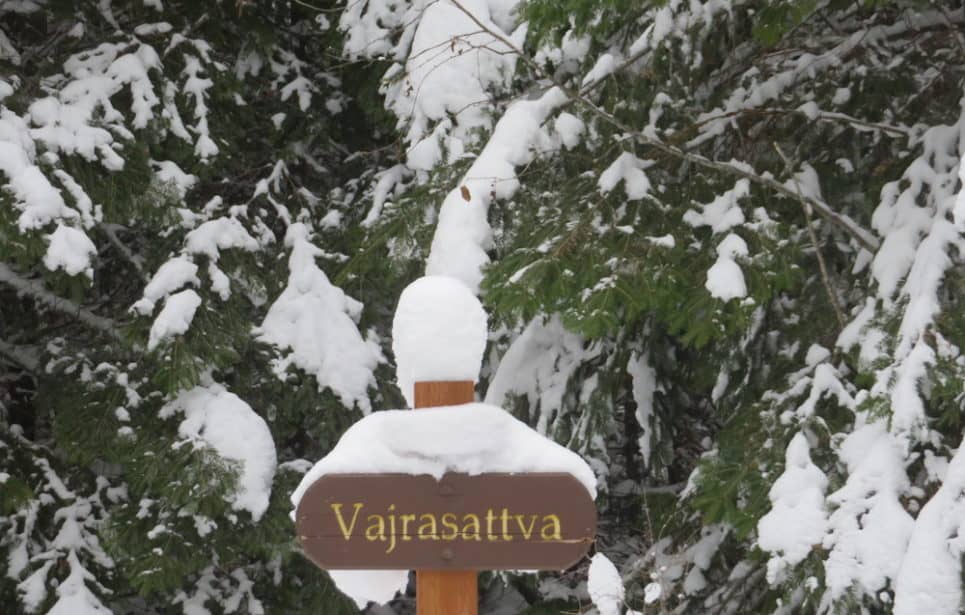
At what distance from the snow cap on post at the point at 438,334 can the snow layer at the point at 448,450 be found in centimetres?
8

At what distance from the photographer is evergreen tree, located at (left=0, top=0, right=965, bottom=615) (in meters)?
3.63

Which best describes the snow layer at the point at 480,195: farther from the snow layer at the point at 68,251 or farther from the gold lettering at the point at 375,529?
the gold lettering at the point at 375,529

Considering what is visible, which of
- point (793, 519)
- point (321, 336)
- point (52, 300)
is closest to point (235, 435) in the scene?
point (321, 336)

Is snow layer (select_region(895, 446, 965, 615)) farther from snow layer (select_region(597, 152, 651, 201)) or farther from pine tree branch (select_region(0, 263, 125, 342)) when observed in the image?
pine tree branch (select_region(0, 263, 125, 342))

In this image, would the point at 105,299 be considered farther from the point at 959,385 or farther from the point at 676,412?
the point at 959,385

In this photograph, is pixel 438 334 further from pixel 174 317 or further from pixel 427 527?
pixel 174 317

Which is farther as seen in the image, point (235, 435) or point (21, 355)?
point (21, 355)

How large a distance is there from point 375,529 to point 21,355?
Answer: 5.21 m

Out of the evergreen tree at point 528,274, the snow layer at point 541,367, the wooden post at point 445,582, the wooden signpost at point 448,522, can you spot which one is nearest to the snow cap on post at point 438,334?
the wooden post at point 445,582

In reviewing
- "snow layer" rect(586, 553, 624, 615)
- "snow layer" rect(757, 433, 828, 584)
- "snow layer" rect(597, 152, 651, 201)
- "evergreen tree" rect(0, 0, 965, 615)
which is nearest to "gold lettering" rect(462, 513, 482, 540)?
"evergreen tree" rect(0, 0, 965, 615)

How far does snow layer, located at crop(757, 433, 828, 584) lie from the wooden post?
156 centimetres

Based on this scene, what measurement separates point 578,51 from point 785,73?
3.27 ft

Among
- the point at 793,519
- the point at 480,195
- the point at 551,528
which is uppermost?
the point at 480,195

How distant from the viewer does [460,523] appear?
2047mm
